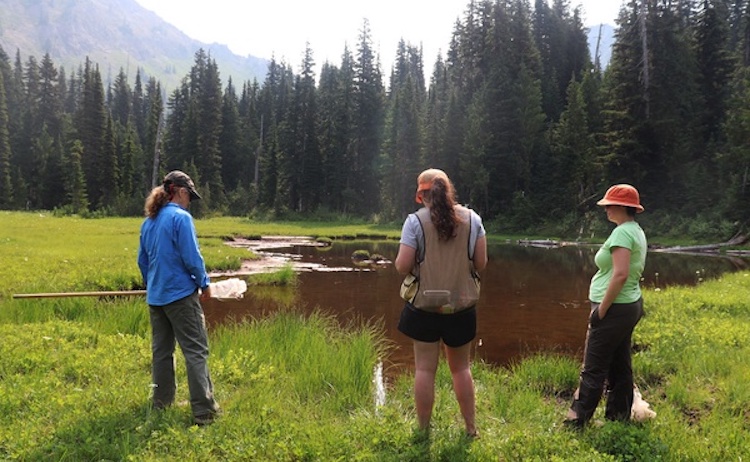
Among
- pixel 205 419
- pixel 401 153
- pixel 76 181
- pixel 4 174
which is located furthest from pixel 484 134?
pixel 4 174

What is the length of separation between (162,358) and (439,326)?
9.24 ft

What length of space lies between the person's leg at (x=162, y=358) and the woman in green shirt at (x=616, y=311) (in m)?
3.96

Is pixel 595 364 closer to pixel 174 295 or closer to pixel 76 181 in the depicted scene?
pixel 174 295

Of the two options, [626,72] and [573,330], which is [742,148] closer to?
[626,72]

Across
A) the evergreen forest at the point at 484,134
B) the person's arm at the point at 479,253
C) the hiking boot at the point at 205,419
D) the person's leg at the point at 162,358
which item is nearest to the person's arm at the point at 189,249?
the person's leg at the point at 162,358

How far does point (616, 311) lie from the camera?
4.77 m

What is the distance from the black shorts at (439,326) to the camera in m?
4.38

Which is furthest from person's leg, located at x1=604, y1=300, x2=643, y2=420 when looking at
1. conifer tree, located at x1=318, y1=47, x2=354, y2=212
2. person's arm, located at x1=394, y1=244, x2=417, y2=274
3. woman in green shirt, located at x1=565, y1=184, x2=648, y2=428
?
conifer tree, located at x1=318, y1=47, x2=354, y2=212

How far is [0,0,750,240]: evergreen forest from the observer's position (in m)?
39.3

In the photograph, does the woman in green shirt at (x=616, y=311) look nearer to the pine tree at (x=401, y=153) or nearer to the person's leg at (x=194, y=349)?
the person's leg at (x=194, y=349)

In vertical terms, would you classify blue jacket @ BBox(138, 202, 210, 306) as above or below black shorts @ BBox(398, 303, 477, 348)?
above

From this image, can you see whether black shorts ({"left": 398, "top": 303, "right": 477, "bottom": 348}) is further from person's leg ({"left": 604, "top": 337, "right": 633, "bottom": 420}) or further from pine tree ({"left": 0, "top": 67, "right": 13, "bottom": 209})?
pine tree ({"left": 0, "top": 67, "right": 13, "bottom": 209})

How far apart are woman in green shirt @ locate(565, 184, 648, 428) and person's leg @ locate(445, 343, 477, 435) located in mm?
1088

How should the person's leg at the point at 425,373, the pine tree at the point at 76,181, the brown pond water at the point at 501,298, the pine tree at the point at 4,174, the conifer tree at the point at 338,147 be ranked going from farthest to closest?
the conifer tree at the point at 338,147 → the pine tree at the point at 4,174 → the pine tree at the point at 76,181 → the brown pond water at the point at 501,298 → the person's leg at the point at 425,373
